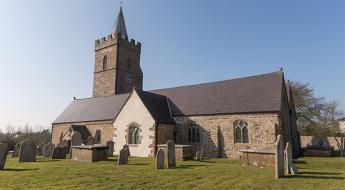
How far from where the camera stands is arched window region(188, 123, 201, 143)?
953 inches

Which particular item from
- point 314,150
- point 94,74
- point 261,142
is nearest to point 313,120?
point 314,150

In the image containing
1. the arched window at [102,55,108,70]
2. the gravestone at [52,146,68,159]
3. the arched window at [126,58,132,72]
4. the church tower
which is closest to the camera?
the gravestone at [52,146,68,159]

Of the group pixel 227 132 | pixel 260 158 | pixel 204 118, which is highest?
pixel 204 118

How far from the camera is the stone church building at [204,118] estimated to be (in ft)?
69.6

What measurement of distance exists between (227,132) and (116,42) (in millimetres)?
25313

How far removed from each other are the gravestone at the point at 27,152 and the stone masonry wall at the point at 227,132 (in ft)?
42.1

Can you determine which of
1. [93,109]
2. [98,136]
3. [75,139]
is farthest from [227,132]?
[93,109]

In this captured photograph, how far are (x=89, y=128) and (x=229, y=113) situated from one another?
17.7 meters

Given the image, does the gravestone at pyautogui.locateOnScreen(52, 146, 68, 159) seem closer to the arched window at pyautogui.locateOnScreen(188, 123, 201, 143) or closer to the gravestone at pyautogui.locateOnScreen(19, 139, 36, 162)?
the gravestone at pyautogui.locateOnScreen(19, 139, 36, 162)

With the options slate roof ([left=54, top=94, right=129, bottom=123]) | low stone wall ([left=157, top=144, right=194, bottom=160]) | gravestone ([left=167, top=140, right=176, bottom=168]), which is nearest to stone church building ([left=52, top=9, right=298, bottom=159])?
slate roof ([left=54, top=94, right=129, bottom=123])

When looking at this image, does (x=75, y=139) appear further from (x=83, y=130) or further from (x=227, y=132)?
(x=227, y=132)

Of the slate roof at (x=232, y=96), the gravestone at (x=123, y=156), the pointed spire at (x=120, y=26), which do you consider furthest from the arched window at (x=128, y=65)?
the gravestone at (x=123, y=156)

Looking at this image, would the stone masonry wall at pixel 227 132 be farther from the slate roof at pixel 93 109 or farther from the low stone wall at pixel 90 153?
the slate roof at pixel 93 109

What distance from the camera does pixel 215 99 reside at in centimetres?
2517
